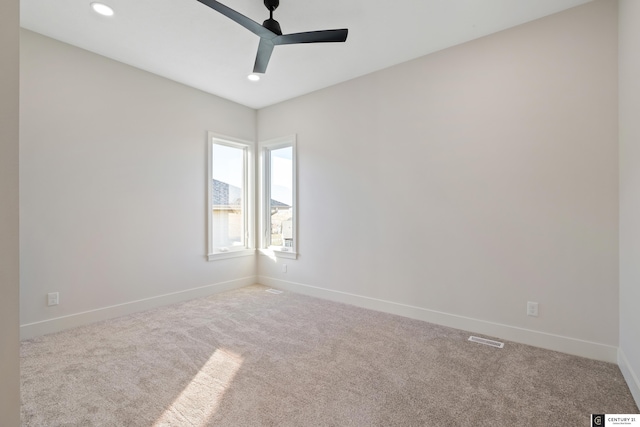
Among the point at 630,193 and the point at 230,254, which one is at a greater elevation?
the point at 630,193

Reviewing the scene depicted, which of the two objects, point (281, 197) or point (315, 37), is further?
point (281, 197)

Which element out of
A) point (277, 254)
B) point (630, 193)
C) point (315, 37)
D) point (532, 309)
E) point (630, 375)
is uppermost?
point (315, 37)

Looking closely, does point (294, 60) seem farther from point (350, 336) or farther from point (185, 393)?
point (185, 393)

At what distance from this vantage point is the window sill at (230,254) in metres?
4.37

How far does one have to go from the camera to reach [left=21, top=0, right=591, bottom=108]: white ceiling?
2.53 metres

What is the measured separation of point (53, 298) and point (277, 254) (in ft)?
8.57

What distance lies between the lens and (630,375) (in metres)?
2.05

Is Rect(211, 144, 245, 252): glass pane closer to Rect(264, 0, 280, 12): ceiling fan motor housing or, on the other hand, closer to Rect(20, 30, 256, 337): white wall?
Rect(20, 30, 256, 337): white wall

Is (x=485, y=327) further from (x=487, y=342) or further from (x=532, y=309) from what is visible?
(x=532, y=309)

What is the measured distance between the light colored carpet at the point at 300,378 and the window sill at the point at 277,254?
1.42 metres

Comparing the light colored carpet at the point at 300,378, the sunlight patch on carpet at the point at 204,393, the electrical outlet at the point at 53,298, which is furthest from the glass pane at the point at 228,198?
the sunlight patch on carpet at the point at 204,393

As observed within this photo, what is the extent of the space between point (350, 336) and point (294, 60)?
294cm

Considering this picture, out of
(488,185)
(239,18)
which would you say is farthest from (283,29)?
(488,185)

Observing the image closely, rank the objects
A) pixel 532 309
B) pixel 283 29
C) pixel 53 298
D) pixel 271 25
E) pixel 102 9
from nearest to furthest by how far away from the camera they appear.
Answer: pixel 271 25 → pixel 102 9 → pixel 532 309 → pixel 283 29 → pixel 53 298
